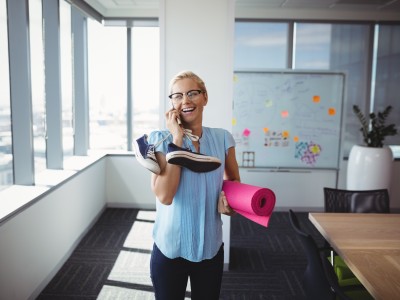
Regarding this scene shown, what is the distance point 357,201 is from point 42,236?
87.3 inches

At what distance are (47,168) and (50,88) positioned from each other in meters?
0.74

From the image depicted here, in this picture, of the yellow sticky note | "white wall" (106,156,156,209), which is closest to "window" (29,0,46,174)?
"white wall" (106,156,156,209)

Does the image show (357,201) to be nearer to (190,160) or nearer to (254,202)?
(254,202)

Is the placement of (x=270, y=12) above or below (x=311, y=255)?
above

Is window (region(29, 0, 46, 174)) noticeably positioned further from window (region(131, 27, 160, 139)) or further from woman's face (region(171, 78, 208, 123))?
woman's face (region(171, 78, 208, 123))

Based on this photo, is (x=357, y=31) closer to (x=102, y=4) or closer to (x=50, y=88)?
(x=102, y=4)

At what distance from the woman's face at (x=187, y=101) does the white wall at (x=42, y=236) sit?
4.67 feet

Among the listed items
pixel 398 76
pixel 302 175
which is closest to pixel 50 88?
pixel 302 175

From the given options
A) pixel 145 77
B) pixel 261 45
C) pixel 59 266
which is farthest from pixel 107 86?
Answer: pixel 59 266

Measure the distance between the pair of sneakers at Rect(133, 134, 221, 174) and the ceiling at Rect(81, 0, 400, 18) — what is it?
3.43 meters

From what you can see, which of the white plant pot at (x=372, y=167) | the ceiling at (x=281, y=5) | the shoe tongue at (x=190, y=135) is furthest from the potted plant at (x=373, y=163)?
the shoe tongue at (x=190, y=135)

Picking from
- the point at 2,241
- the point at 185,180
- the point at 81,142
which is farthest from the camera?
the point at 81,142

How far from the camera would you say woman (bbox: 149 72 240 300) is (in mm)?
1224

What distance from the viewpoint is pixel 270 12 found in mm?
4543
